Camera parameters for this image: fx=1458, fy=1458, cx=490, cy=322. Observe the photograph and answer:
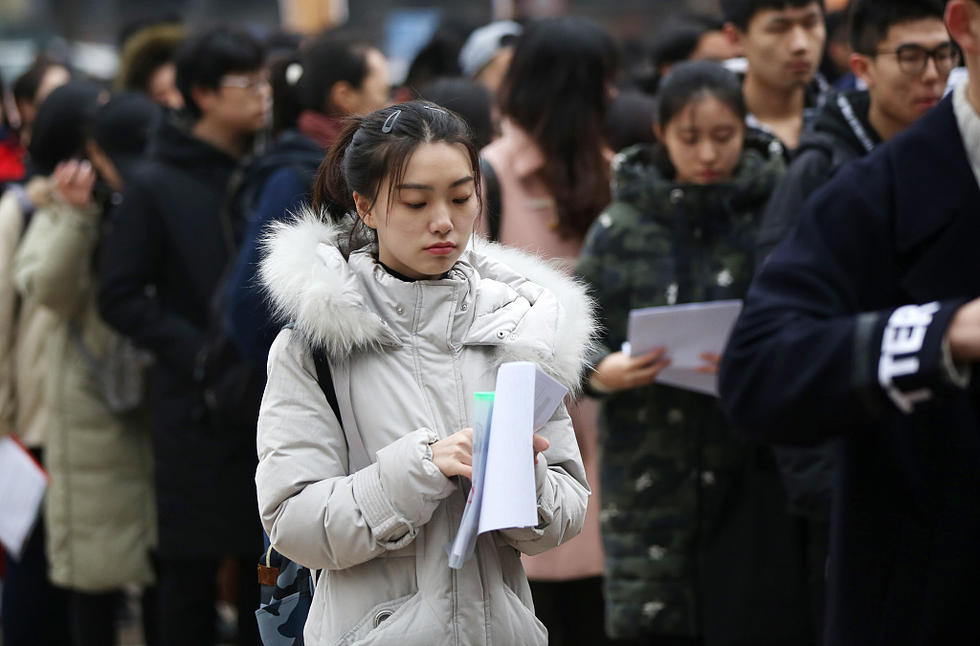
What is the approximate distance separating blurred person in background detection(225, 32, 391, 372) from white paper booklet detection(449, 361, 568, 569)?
1943 mm

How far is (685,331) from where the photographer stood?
4102 millimetres

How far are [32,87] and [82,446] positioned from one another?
280cm

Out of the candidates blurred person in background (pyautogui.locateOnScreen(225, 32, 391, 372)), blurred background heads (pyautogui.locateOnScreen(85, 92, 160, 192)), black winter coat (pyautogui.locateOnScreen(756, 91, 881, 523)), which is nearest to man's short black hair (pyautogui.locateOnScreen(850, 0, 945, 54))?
black winter coat (pyautogui.locateOnScreen(756, 91, 881, 523))

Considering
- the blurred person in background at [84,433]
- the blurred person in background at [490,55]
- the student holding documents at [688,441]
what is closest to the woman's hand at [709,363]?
the student holding documents at [688,441]

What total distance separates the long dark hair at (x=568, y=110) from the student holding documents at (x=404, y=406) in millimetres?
1944

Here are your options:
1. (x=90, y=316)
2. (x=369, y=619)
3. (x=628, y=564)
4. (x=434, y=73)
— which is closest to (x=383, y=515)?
(x=369, y=619)

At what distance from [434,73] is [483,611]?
198 inches

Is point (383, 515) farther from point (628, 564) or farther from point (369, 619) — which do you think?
point (628, 564)

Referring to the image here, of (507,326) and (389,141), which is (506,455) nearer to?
(507,326)

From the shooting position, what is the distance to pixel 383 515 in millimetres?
2598

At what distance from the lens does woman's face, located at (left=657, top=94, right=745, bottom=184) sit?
440 cm

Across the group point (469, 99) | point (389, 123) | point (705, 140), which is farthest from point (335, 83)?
point (389, 123)

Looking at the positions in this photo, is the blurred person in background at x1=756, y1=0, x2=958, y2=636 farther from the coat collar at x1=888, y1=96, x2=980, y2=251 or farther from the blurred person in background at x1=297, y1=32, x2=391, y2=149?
the blurred person in background at x1=297, y1=32, x2=391, y2=149

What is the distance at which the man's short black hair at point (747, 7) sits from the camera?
4.97m
